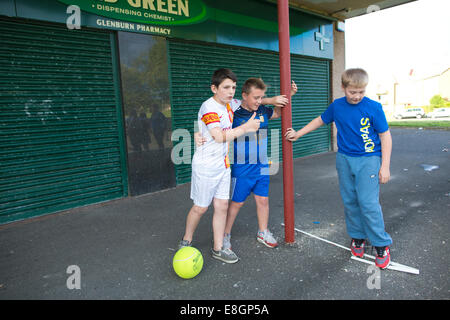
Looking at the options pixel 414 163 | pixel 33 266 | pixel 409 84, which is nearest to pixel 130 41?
pixel 33 266

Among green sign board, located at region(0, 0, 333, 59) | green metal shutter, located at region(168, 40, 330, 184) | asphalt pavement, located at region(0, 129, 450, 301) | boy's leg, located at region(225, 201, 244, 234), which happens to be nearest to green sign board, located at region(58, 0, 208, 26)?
green sign board, located at region(0, 0, 333, 59)

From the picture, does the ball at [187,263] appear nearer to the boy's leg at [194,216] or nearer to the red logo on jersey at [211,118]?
the boy's leg at [194,216]

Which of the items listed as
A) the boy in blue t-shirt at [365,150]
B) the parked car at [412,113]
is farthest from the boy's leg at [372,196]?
the parked car at [412,113]

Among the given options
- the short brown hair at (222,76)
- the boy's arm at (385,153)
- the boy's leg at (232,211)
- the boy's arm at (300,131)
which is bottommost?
the boy's leg at (232,211)

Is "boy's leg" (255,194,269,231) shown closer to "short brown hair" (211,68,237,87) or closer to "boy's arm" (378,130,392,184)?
"boy's arm" (378,130,392,184)

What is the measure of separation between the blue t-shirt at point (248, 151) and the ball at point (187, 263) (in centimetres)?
93

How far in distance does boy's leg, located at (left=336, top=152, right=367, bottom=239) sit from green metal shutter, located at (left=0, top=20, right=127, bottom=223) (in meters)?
4.01

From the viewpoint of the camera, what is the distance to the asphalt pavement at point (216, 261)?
2.62 m

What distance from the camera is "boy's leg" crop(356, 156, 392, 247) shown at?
287 centimetres

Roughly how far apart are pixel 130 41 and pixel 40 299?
14.6ft

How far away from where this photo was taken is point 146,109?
5.85 m

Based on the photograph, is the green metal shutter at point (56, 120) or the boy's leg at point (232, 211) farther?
the green metal shutter at point (56, 120)

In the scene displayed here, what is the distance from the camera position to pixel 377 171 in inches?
113
